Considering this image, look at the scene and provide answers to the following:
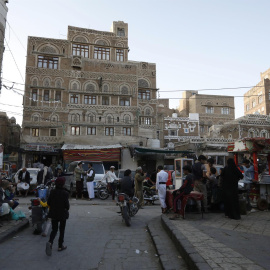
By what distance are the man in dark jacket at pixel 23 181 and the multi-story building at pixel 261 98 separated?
46862 millimetres

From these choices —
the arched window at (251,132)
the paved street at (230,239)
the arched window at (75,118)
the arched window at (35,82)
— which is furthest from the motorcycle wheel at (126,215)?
the arched window at (251,132)

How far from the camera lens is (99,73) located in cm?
3250

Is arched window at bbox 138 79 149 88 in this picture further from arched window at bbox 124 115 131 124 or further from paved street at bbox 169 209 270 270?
paved street at bbox 169 209 270 270

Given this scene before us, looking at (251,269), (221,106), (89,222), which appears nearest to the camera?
(251,269)

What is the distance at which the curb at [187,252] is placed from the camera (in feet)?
12.4

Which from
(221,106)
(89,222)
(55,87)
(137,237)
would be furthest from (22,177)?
(221,106)

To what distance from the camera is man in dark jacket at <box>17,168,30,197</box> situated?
51.7ft

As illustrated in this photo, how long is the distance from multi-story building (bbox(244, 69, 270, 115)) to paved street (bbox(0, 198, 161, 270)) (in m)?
51.1

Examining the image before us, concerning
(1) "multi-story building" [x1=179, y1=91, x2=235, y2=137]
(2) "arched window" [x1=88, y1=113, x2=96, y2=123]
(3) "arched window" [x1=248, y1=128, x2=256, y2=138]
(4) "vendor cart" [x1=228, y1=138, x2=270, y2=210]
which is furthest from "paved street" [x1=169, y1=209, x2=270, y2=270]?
(1) "multi-story building" [x1=179, y1=91, x2=235, y2=137]

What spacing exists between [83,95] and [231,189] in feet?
85.0

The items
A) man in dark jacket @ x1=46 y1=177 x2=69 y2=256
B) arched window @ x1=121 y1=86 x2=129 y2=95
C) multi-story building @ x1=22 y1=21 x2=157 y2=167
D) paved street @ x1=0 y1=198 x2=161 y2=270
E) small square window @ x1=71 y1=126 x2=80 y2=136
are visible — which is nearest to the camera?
paved street @ x1=0 y1=198 x2=161 y2=270

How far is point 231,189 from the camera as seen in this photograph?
787 centimetres

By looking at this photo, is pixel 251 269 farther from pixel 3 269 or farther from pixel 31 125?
pixel 31 125

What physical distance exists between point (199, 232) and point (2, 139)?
30.6 meters
